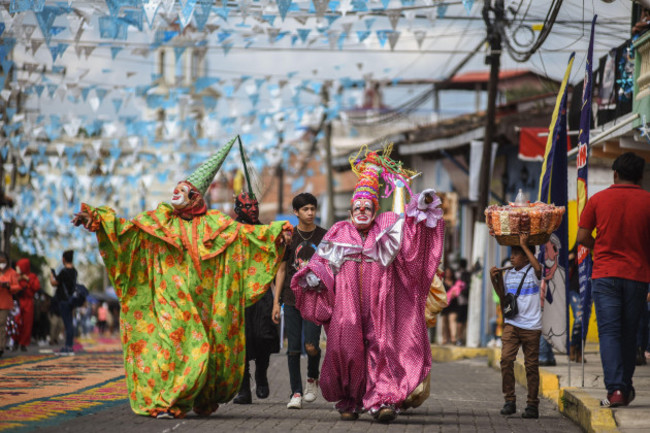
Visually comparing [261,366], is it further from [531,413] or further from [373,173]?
[531,413]

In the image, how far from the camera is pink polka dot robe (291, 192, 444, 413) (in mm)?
8648

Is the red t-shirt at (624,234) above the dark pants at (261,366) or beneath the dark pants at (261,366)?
above

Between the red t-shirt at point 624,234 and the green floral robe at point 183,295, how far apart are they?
2.69m

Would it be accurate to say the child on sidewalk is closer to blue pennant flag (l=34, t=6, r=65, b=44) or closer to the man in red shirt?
the man in red shirt

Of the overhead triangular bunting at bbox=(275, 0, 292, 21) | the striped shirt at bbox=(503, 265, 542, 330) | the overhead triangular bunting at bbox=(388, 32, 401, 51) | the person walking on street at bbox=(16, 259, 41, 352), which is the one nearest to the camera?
the striped shirt at bbox=(503, 265, 542, 330)

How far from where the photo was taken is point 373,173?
916cm

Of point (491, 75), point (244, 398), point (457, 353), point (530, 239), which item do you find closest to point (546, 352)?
point (530, 239)

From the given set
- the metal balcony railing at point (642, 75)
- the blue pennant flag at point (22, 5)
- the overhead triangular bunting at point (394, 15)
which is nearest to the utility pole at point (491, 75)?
the overhead triangular bunting at point (394, 15)

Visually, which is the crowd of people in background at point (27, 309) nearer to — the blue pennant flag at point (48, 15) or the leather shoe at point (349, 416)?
the blue pennant flag at point (48, 15)

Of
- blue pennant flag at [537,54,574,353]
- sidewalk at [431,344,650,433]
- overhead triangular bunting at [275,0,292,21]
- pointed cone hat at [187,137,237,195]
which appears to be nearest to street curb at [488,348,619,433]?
sidewalk at [431,344,650,433]

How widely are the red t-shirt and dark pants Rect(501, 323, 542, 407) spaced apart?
1239 mm

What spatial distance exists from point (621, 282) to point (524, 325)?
140 cm

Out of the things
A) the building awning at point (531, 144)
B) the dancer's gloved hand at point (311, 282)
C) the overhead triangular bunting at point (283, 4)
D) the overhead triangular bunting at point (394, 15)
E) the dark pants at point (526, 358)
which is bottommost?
the dark pants at point (526, 358)

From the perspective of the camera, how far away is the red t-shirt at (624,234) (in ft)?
26.7
